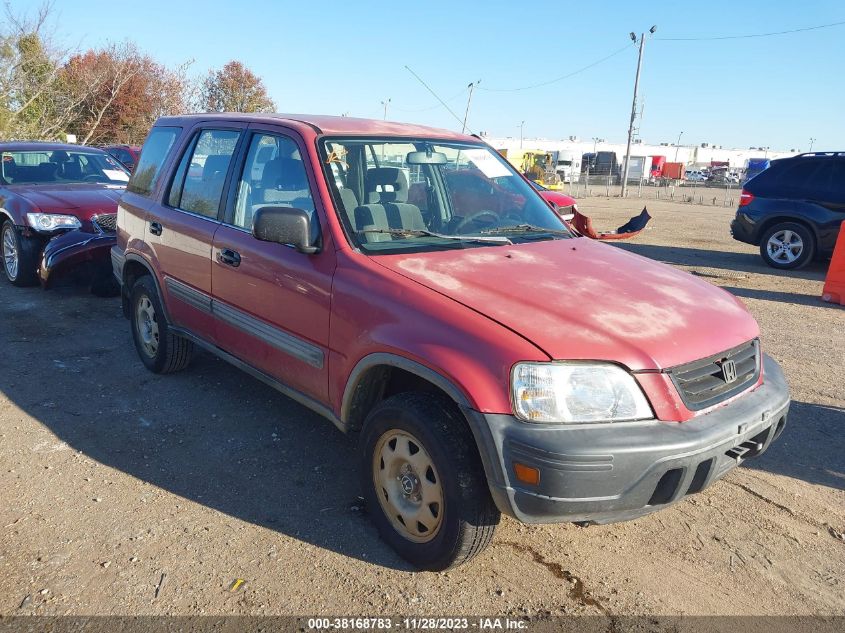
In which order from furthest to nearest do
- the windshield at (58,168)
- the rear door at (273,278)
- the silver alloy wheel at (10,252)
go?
1. the windshield at (58,168)
2. the silver alloy wheel at (10,252)
3. the rear door at (273,278)

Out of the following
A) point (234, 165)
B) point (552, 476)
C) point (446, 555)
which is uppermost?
point (234, 165)

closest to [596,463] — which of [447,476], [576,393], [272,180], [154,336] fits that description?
[576,393]

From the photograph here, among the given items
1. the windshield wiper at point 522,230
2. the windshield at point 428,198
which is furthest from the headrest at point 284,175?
the windshield wiper at point 522,230

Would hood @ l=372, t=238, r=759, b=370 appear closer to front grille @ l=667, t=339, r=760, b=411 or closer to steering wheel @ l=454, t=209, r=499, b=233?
front grille @ l=667, t=339, r=760, b=411

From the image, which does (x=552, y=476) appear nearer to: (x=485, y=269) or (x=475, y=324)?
(x=475, y=324)

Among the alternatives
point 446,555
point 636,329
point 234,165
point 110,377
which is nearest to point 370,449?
point 446,555

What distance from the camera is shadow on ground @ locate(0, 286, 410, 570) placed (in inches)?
132

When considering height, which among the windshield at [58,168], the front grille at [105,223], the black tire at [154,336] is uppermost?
the windshield at [58,168]

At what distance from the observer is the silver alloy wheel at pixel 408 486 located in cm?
277

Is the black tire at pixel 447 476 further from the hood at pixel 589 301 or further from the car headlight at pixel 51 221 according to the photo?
the car headlight at pixel 51 221

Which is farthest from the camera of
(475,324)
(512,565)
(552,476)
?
(512,565)

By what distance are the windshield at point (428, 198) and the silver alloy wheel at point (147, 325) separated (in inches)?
91.3

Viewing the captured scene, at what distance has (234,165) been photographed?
13.3 feet

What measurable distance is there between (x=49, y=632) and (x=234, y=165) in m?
2.65
